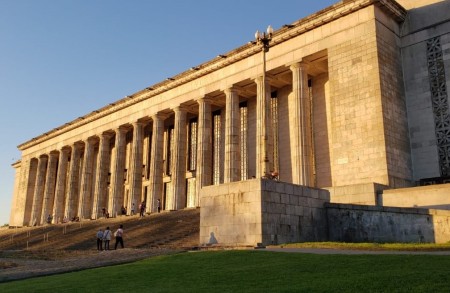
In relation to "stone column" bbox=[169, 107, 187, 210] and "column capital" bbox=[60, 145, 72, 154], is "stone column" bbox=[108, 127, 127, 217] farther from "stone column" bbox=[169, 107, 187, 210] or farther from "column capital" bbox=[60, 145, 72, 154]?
"column capital" bbox=[60, 145, 72, 154]

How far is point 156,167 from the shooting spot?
43.1 meters

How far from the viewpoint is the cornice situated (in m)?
30.3

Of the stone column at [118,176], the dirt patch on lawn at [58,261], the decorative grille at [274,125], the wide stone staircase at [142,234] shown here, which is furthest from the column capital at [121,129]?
the dirt patch on lawn at [58,261]

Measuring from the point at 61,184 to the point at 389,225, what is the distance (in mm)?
46603

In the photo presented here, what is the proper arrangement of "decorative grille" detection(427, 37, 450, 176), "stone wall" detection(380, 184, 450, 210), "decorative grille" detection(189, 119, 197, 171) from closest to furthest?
"stone wall" detection(380, 184, 450, 210) < "decorative grille" detection(427, 37, 450, 176) < "decorative grille" detection(189, 119, 197, 171)

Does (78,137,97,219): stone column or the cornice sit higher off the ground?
the cornice

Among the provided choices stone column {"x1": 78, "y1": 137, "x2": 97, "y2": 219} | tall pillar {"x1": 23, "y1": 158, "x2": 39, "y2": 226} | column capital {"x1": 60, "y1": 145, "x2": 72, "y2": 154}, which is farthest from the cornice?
tall pillar {"x1": 23, "y1": 158, "x2": 39, "y2": 226}

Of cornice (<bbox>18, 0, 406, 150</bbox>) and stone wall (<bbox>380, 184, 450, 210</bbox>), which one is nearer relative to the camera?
stone wall (<bbox>380, 184, 450, 210</bbox>)

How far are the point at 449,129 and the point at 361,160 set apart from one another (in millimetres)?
5739

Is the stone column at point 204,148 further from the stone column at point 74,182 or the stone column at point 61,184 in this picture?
the stone column at point 61,184

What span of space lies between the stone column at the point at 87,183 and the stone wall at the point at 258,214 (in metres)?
34.9

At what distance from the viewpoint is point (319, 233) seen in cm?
1983

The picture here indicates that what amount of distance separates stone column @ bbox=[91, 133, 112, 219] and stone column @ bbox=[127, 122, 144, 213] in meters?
5.53

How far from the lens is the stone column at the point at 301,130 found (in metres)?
31.5
